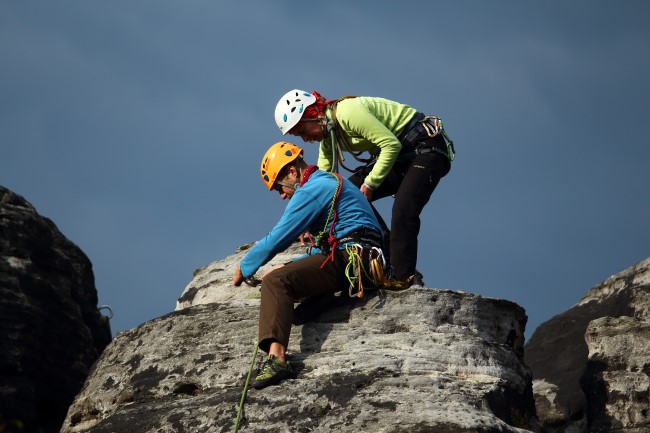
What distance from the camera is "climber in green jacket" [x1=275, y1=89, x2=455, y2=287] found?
1328 centimetres

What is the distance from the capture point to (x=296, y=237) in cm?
1237

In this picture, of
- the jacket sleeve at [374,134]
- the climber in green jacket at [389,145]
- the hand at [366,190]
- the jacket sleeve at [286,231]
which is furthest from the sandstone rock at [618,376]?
the jacket sleeve at [286,231]

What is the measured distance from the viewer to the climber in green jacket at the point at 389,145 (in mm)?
13281

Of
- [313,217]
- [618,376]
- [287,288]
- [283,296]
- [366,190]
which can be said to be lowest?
[283,296]

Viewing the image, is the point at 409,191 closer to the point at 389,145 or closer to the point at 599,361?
the point at 389,145

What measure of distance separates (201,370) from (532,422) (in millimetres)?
3729

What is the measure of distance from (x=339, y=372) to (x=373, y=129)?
135 inches

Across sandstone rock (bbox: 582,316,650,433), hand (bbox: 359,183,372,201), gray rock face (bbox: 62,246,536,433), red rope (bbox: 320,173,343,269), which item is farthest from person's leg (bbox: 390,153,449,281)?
sandstone rock (bbox: 582,316,650,433)

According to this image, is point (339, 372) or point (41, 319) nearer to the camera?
point (339, 372)

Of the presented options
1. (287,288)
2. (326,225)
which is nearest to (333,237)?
(326,225)

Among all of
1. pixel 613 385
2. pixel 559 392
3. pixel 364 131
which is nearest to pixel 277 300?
pixel 364 131

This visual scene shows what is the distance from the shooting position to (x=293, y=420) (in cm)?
1080

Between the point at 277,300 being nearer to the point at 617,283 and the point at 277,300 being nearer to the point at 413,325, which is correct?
the point at 413,325

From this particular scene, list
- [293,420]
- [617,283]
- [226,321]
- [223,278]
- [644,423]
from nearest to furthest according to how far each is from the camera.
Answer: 1. [293,420]
2. [226,321]
3. [644,423]
4. [223,278]
5. [617,283]
